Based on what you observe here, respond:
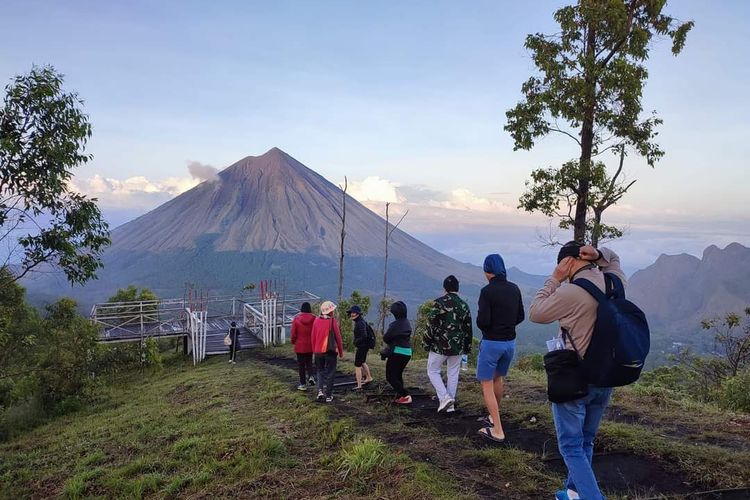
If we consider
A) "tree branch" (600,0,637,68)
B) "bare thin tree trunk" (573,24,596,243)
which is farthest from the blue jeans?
"tree branch" (600,0,637,68)

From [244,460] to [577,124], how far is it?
725 centimetres

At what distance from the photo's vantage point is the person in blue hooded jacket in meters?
4.98

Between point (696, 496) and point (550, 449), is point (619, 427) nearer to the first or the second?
point (550, 449)

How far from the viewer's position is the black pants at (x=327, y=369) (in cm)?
741

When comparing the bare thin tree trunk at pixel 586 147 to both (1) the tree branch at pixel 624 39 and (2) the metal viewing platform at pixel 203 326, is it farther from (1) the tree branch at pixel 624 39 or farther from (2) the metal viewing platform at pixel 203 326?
(2) the metal viewing platform at pixel 203 326

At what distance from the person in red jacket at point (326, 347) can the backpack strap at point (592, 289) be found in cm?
478

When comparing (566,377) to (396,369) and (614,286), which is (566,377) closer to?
(614,286)

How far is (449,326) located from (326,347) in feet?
7.58

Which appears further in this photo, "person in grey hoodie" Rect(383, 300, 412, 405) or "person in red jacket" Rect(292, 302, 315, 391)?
"person in red jacket" Rect(292, 302, 315, 391)

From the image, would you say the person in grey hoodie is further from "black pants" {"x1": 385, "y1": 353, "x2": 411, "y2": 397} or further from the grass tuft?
the grass tuft

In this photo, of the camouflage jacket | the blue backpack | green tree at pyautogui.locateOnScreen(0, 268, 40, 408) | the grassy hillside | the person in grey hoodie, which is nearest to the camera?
the blue backpack

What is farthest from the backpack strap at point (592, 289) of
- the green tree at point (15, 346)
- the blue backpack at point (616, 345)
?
the green tree at point (15, 346)

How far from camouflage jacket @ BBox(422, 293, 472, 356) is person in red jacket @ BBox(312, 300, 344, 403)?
1981 millimetres

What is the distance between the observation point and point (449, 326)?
590cm
